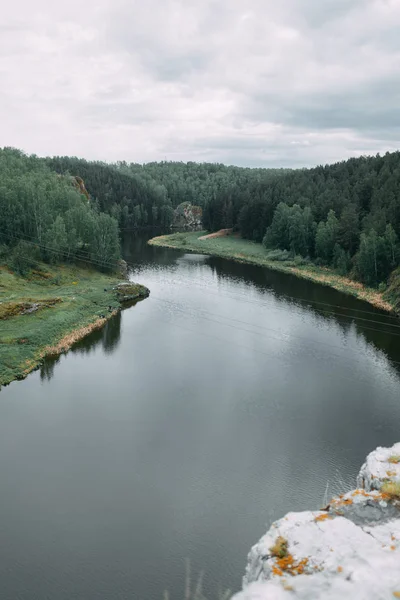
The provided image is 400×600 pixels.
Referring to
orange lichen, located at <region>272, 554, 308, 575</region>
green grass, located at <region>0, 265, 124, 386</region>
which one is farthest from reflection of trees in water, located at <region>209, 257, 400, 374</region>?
orange lichen, located at <region>272, 554, 308, 575</region>

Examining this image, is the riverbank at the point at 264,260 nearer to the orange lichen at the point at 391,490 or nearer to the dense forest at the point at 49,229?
the dense forest at the point at 49,229

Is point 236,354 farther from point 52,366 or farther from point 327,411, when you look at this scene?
point 52,366

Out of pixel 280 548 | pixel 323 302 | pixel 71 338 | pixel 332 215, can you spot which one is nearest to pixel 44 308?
pixel 71 338

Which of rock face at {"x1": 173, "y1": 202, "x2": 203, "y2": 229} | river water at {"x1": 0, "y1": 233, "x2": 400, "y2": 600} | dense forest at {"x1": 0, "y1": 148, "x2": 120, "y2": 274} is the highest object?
rock face at {"x1": 173, "y1": 202, "x2": 203, "y2": 229}

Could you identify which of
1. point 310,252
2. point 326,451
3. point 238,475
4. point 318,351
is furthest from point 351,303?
point 238,475

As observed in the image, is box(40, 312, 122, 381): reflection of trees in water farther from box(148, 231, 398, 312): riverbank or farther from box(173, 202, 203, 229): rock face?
box(173, 202, 203, 229): rock face
